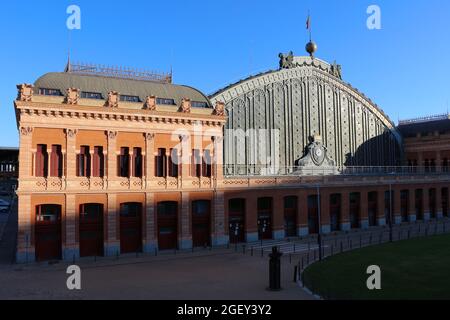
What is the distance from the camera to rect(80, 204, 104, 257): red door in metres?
39.8

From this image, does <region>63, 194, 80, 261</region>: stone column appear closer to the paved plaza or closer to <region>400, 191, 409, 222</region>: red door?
the paved plaza

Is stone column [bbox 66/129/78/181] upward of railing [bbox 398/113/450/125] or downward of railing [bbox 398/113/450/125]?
downward

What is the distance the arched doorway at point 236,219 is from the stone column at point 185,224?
5.67 metres

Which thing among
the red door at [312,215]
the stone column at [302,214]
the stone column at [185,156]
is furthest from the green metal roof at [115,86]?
the red door at [312,215]

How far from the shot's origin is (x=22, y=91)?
37.2m

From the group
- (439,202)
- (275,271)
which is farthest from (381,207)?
(275,271)

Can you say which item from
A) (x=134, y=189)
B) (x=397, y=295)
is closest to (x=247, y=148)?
(x=134, y=189)

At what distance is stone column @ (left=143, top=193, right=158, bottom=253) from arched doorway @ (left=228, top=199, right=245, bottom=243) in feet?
31.5

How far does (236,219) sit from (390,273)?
21311 millimetres

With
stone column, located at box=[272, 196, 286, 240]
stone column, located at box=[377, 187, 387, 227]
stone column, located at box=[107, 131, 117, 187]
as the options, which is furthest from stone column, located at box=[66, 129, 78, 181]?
stone column, located at box=[377, 187, 387, 227]

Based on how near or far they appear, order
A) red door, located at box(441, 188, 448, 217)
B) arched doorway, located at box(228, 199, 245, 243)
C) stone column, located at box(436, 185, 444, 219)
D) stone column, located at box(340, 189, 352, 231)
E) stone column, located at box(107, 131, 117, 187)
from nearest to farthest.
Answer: stone column, located at box(107, 131, 117, 187) → arched doorway, located at box(228, 199, 245, 243) → stone column, located at box(340, 189, 352, 231) → stone column, located at box(436, 185, 444, 219) → red door, located at box(441, 188, 448, 217)

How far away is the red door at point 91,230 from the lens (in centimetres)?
3978

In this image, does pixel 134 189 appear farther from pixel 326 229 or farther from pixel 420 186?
pixel 420 186
